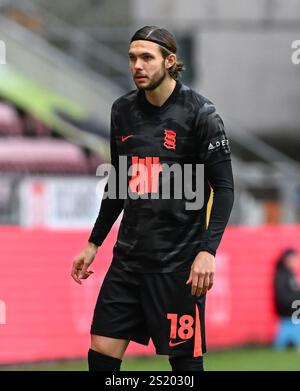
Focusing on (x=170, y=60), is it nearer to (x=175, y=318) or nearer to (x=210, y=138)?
(x=210, y=138)

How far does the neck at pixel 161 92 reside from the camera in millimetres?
6297

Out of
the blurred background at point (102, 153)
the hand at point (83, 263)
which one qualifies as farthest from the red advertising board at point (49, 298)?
the hand at point (83, 263)

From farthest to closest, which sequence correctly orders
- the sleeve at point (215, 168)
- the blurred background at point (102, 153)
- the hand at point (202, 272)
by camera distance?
the blurred background at point (102, 153) → the sleeve at point (215, 168) → the hand at point (202, 272)

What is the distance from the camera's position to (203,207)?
6367 millimetres

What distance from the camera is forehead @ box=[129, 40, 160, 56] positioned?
6176 mm

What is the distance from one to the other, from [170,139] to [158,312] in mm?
898

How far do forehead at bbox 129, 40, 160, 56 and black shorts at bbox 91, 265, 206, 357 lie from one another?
3.76 feet

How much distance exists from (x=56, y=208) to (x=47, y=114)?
14.6 ft

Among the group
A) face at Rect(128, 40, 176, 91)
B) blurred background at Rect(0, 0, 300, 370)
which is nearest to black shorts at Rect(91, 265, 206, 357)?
face at Rect(128, 40, 176, 91)

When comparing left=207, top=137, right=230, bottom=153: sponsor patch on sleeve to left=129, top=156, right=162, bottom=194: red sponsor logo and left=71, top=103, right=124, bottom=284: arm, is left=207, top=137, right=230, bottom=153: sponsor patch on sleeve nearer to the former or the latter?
left=129, top=156, right=162, bottom=194: red sponsor logo

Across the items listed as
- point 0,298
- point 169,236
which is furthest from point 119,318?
point 0,298

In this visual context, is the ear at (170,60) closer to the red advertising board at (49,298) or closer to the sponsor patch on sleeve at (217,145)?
the sponsor patch on sleeve at (217,145)

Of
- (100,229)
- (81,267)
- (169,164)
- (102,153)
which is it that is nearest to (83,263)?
(81,267)

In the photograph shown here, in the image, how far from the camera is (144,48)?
243 inches
